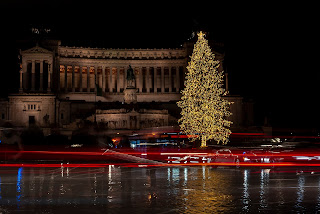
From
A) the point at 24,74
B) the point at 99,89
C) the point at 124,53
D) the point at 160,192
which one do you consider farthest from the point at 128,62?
the point at 160,192

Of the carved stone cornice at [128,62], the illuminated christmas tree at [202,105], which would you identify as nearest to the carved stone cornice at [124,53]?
the carved stone cornice at [128,62]

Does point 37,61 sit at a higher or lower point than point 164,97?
higher

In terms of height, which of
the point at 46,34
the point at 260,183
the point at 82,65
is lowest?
the point at 260,183

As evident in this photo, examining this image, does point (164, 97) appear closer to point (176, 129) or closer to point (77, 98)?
point (77, 98)

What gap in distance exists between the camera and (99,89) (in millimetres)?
102562

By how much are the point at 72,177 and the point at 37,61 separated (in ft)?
276

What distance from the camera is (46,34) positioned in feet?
367

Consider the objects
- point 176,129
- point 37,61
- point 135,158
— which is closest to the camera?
point 135,158

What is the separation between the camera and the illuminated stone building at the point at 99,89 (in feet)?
285

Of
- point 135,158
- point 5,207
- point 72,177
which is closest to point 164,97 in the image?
point 135,158

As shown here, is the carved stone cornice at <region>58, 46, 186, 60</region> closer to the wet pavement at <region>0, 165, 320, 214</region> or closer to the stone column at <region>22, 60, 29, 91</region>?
the stone column at <region>22, 60, 29, 91</region>

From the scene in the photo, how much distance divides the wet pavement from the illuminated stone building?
5590cm

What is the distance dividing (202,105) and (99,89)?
55.4m

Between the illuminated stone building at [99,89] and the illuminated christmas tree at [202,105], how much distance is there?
32.6 metres
